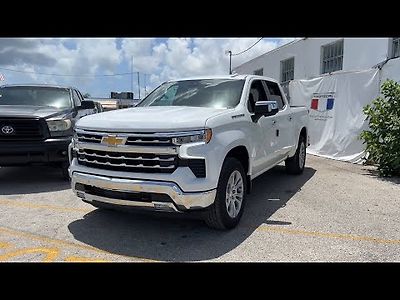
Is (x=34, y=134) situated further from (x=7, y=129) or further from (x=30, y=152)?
(x=7, y=129)

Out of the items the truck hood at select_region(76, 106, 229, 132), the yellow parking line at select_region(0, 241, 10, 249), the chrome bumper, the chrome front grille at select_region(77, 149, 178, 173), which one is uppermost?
the truck hood at select_region(76, 106, 229, 132)

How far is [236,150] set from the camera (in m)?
4.40

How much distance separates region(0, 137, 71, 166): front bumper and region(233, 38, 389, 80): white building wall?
30.1 feet

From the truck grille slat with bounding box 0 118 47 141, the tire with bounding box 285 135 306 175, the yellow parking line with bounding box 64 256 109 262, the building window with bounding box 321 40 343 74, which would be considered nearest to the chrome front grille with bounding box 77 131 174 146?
the yellow parking line with bounding box 64 256 109 262

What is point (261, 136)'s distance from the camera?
5.10 m

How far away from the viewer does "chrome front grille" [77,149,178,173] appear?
12.1 feet

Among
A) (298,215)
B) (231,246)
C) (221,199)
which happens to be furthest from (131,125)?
(298,215)

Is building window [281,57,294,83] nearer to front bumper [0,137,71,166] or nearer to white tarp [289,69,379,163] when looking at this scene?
white tarp [289,69,379,163]

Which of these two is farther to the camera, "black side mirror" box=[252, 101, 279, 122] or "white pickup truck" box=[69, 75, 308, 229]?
"black side mirror" box=[252, 101, 279, 122]

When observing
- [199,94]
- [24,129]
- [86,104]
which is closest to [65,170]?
[24,129]

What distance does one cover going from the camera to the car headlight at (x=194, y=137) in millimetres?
3668

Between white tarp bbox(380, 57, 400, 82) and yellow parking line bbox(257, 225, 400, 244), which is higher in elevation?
→ white tarp bbox(380, 57, 400, 82)

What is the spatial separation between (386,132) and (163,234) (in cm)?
586

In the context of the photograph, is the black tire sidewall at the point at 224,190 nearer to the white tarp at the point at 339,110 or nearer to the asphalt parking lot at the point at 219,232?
the asphalt parking lot at the point at 219,232
